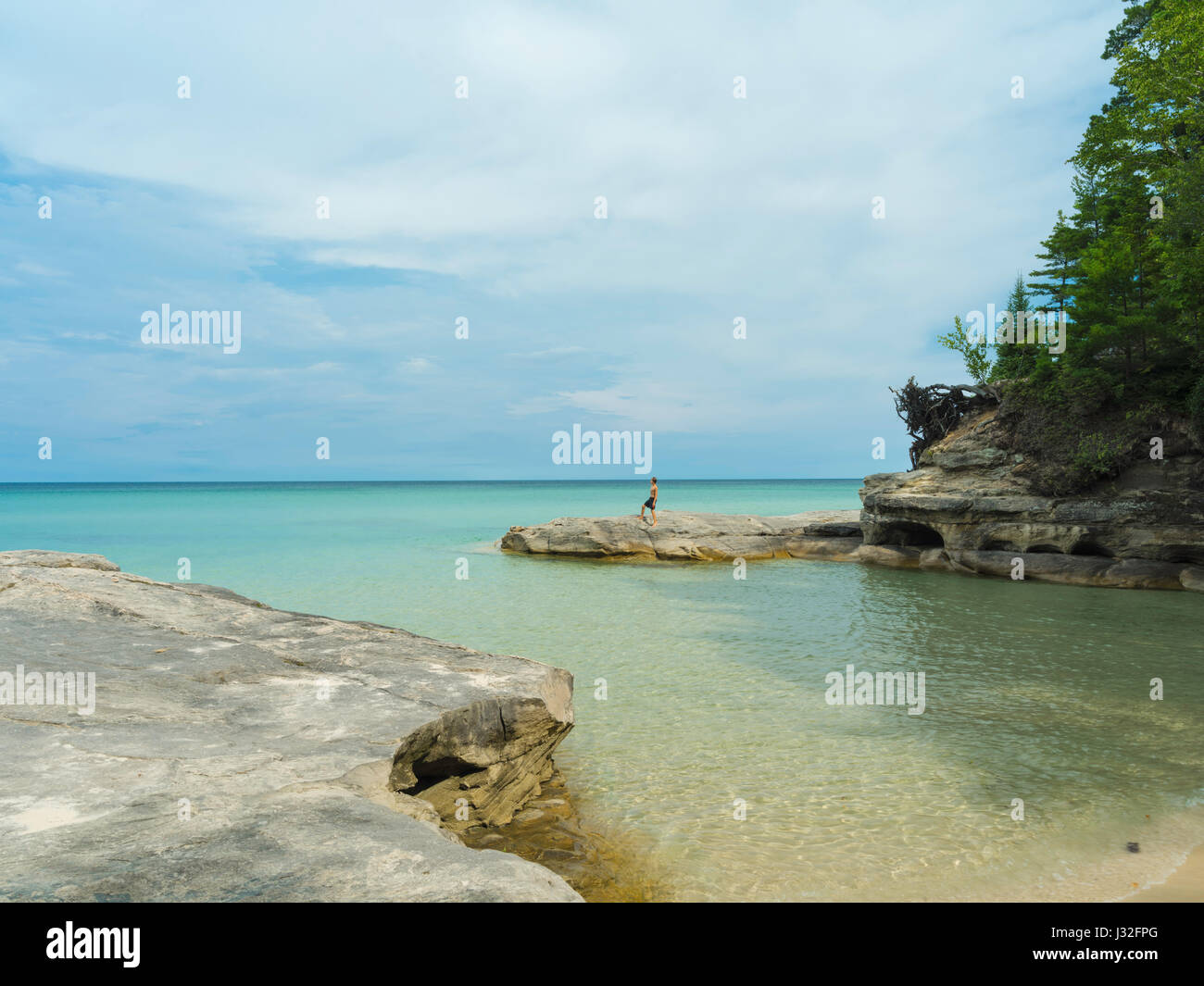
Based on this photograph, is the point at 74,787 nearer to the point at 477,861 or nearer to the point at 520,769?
the point at 477,861

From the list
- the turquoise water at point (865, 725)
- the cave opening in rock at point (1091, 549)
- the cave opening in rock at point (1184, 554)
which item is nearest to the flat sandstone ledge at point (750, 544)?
the cave opening in rock at point (1091, 549)

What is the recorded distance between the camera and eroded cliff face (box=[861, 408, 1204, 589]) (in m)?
20.4

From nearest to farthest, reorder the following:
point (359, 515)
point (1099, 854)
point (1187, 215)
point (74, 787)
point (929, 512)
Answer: point (74, 787)
point (1099, 854)
point (1187, 215)
point (929, 512)
point (359, 515)

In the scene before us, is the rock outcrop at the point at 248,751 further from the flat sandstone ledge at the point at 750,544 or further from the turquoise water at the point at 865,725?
the flat sandstone ledge at the point at 750,544

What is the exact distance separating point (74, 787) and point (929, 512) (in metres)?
25.1

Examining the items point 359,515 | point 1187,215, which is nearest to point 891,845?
point 1187,215

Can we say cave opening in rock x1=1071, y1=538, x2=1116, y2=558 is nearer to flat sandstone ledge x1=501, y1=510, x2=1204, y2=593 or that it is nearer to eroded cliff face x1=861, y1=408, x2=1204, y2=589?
eroded cliff face x1=861, y1=408, x2=1204, y2=589

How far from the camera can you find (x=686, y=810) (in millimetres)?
6426

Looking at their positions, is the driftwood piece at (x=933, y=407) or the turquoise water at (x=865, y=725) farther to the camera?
the driftwood piece at (x=933, y=407)

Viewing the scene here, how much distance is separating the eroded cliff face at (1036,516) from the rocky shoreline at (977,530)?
1.3 inches

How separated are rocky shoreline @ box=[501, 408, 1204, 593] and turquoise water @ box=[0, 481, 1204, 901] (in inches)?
77.7

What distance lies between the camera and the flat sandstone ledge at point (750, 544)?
75.1ft

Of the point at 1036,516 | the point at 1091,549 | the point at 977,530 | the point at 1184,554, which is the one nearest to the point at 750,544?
the point at 977,530

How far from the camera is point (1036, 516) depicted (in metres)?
22.7
